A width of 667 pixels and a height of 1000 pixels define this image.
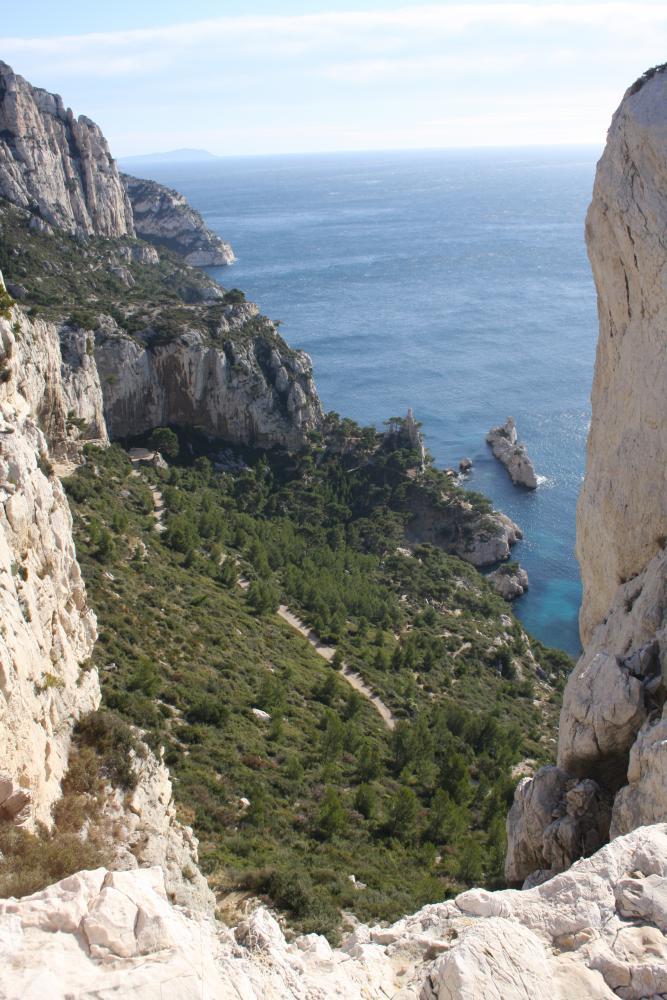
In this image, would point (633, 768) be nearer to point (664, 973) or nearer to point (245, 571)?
point (664, 973)

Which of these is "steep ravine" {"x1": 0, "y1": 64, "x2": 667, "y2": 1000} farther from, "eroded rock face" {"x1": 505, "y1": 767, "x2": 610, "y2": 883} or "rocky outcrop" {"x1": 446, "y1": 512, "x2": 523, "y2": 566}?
"rocky outcrop" {"x1": 446, "y1": 512, "x2": 523, "y2": 566}

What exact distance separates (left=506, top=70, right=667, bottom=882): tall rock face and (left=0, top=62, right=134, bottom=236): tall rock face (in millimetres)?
73140

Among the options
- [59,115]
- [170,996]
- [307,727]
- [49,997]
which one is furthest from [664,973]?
[59,115]

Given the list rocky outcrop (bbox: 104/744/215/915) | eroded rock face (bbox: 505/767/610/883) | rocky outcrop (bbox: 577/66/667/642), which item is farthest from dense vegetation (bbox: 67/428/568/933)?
rocky outcrop (bbox: 577/66/667/642)

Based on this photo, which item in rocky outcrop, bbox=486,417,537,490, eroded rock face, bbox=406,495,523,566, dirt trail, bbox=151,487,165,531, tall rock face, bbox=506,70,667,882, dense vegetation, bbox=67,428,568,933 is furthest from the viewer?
rocky outcrop, bbox=486,417,537,490

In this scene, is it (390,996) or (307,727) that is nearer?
(390,996)

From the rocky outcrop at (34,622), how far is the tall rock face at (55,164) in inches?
2730

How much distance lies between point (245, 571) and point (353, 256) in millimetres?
139689

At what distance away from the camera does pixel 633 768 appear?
11.2m

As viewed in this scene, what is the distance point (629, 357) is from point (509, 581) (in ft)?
146

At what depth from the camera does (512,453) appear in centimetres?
7619

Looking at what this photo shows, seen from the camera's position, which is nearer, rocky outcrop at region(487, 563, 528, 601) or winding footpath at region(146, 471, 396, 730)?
winding footpath at region(146, 471, 396, 730)

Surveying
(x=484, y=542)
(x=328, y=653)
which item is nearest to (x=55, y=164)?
(x=484, y=542)

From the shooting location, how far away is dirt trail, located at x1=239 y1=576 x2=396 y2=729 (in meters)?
33.2
